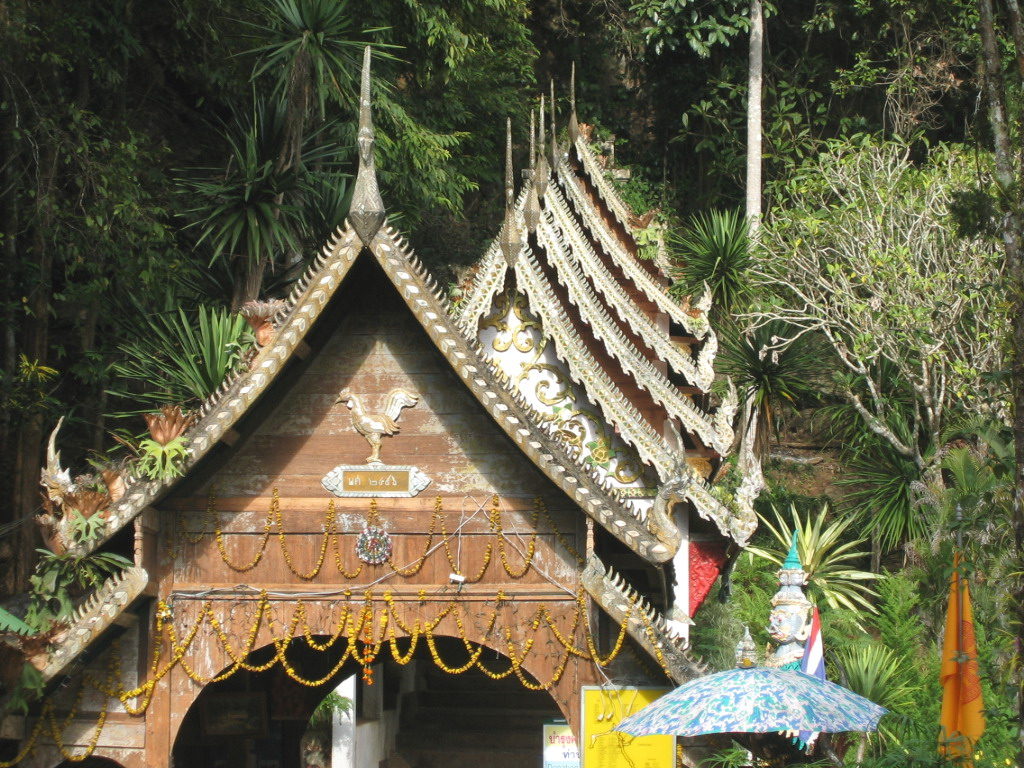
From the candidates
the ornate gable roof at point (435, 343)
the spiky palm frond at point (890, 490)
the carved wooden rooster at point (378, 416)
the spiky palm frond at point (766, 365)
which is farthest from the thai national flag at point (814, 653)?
the spiky palm frond at point (766, 365)

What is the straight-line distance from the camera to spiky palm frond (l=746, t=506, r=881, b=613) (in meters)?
25.4

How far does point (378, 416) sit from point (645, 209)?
2487cm

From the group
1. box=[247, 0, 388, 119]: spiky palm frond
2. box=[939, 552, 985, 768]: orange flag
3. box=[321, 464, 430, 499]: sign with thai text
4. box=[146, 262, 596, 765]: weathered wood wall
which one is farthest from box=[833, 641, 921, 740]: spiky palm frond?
box=[247, 0, 388, 119]: spiky palm frond

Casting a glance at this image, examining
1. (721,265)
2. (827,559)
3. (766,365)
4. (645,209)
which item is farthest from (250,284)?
(645,209)

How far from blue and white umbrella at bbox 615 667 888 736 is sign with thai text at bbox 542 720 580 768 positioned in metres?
2.49

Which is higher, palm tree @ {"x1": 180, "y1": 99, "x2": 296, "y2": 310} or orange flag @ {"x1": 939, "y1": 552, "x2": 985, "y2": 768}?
palm tree @ {"x1": 180, "y1": 99, "x2": 296, "y2": 310}

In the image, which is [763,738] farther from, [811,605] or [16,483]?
[16,483]

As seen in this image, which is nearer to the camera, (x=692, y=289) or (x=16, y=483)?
A: (x=16, y=483)

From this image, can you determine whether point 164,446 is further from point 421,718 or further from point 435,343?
point 421,718

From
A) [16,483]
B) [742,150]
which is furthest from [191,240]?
[742,150]

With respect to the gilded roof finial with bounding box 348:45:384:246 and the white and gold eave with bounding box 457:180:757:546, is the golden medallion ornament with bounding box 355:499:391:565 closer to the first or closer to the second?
the gilded roof finial with bounding box 348:45:384:246

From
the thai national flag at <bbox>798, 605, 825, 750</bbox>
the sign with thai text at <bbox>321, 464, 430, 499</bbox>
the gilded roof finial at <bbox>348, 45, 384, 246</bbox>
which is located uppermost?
the gilded roof finial at <bbox>348, 45, 384, 246</bbox>

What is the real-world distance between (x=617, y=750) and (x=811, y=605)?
2622 millimetres

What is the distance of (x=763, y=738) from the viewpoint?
10.7m
